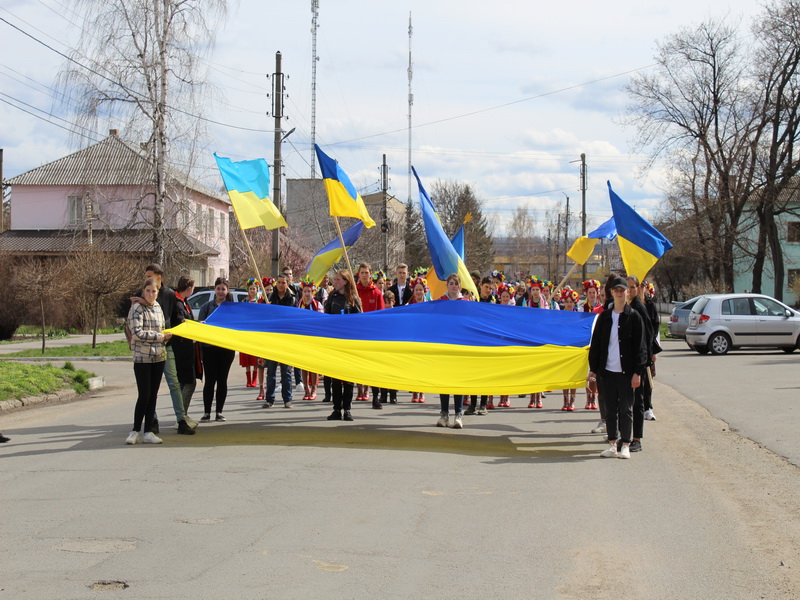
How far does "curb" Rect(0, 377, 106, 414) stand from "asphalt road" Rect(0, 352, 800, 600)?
2.93m

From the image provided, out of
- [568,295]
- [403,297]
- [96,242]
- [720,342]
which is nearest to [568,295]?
[568,295]

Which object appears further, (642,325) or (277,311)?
(277,311)

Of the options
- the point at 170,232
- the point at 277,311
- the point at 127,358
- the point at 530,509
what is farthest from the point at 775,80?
the point at 530,509

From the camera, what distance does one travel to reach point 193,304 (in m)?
29.7

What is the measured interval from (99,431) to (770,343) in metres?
21.5

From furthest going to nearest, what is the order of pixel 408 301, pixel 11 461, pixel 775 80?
pixel 775 80
pixel 408 301
pixel 11 461

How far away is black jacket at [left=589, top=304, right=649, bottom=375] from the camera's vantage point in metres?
9.83

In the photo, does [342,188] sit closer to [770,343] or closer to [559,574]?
[559,574]

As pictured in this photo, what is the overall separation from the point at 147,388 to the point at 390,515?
14.5 ft

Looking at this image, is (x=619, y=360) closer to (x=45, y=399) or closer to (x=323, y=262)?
(x=323, y=262)

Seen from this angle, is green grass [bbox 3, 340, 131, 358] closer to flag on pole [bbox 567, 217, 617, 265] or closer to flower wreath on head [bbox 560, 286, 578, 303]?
flower wreath on head [bbox 560, 286, 578, 303]

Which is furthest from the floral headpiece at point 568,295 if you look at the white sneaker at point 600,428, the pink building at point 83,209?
the pink building at point 83,209

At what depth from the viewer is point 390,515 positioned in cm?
697

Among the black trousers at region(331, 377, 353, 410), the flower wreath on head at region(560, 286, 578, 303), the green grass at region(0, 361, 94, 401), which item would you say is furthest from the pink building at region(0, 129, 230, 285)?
the black trousers at region(331, 377, 353, 410)
